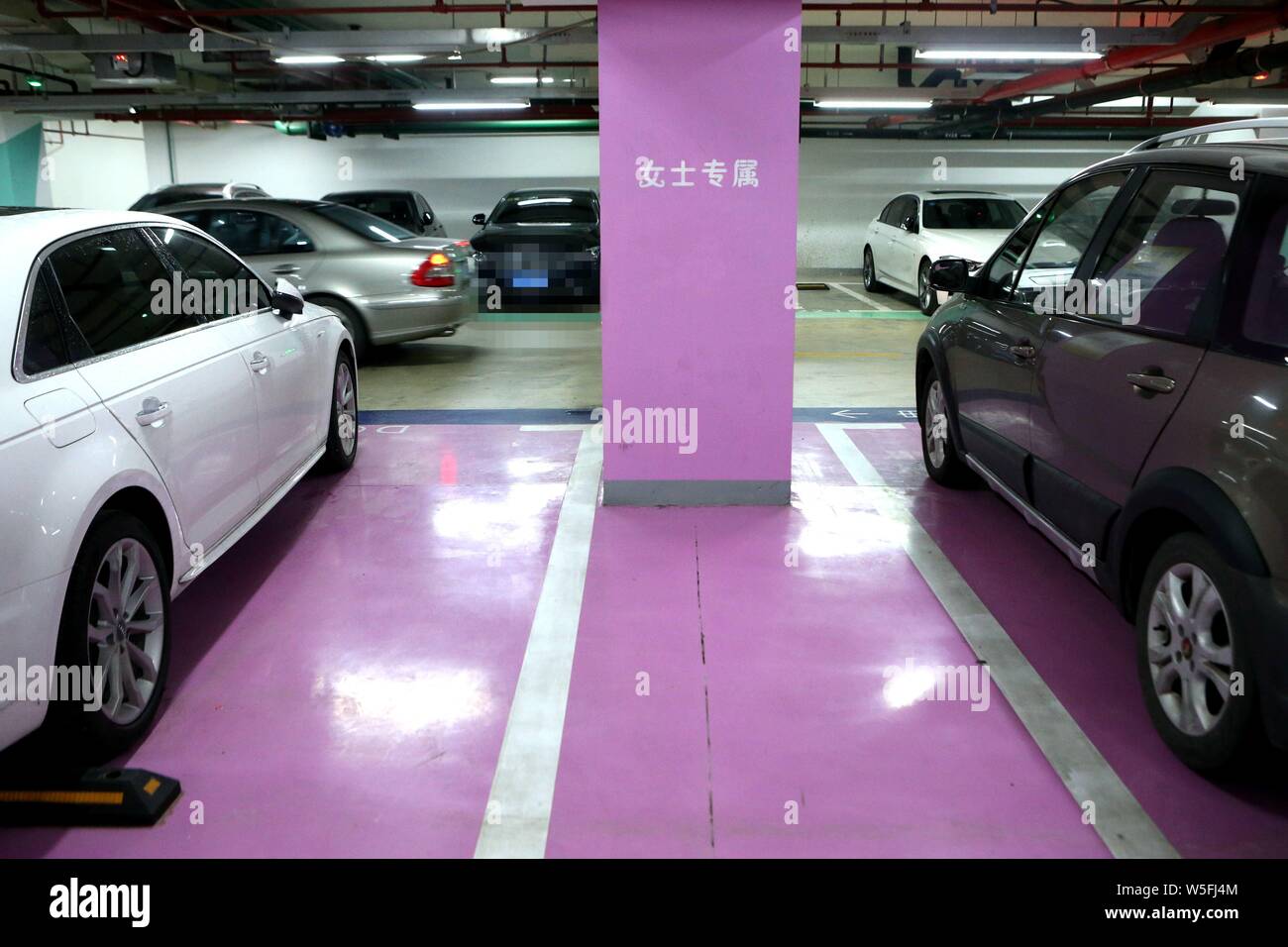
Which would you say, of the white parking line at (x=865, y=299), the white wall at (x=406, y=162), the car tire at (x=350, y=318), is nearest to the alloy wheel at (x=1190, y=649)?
the car tire at (x=350, y=318)

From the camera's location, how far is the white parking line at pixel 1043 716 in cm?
246

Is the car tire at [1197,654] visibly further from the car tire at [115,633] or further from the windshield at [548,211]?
the windshield at [548,211]

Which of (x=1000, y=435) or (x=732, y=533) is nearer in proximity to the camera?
(x=1000, y=435)

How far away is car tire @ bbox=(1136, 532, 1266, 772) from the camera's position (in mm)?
2387

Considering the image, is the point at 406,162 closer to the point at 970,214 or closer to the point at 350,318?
the point at 970,214

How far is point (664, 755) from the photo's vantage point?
2816 millimetres

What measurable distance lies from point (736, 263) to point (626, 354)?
68 cm

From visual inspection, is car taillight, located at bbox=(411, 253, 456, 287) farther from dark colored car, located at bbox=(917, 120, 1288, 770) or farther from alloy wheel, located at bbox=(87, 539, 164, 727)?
alloy wheel, located at bbox=(87, 539, 164, 727)

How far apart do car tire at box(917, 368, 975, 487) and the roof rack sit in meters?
1.66

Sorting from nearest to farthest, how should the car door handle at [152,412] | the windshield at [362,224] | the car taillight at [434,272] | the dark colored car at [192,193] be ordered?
the car door handle at [152,412], the car taillight at [434,272], the windshield at [362,224], the dark colored car at [192,193]

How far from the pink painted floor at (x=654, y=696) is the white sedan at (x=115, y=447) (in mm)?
349
